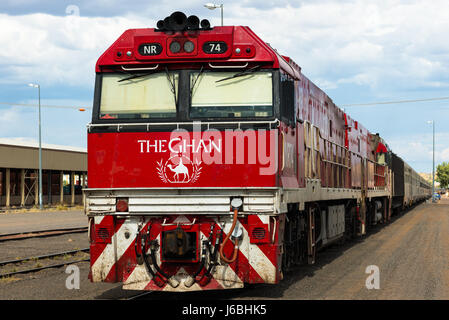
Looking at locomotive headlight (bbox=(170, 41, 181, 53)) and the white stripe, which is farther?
locomotive headlight (bbox=(170, 41, 181, 53))

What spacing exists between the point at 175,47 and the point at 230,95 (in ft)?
3.28

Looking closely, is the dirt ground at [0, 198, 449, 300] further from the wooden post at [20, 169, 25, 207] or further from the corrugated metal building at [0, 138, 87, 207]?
the wooden post at [20, 169, 25, 207]

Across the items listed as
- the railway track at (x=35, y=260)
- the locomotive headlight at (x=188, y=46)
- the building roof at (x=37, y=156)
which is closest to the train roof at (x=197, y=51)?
the locomotive headlight at (x=188, y=46)

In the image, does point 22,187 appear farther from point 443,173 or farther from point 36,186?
point 443,173

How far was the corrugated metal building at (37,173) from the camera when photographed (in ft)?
143

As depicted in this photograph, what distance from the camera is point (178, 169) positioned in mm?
8133

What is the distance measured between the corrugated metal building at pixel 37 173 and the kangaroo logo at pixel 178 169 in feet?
121

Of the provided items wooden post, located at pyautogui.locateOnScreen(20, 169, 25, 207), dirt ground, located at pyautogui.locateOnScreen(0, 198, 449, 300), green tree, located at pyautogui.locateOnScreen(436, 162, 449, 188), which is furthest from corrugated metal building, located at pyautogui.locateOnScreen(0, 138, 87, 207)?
green tree, located at pyautogui.locateOnScreen(436, 162, 449, 188)

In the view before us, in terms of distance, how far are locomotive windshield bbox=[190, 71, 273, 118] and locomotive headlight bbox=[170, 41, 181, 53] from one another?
14.9 inches

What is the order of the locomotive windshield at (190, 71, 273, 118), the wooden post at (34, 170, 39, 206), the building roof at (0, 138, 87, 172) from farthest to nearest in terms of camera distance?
the wooden post at (34, 170, 39, 206) → the building roof at (0, 138, 87, 172) → the locomotive windshield at (190, 71, 273, 118)

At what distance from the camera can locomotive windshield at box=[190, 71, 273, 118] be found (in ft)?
26.9

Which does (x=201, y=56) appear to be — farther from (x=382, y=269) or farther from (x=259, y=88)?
(x=382, y=269)

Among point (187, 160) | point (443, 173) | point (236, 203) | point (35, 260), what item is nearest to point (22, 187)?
point (35, 260)

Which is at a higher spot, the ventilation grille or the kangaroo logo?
the kangaroo logo
